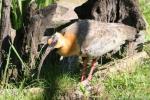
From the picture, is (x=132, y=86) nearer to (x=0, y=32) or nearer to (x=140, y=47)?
(x=140, y=47)

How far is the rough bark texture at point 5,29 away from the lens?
541 centimetres

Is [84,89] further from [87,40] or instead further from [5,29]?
[5,29]

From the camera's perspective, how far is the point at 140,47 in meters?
6.46

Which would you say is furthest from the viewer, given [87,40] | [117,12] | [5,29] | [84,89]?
[117,12]


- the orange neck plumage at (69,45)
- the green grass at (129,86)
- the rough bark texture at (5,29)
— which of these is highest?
the rough bark texture at (5,29)

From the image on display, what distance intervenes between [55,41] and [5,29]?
61 centimetres

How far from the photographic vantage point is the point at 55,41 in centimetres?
558

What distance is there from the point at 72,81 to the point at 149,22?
2255 millimetres

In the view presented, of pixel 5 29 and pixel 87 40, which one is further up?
pixel 5 29

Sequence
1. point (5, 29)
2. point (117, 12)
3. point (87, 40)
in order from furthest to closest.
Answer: point (117, 12) < point (87, 40) < point (5, 29)

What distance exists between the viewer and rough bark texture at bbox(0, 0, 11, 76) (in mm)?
5414

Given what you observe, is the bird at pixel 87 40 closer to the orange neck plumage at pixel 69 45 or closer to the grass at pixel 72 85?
the orange neck plumage at pixel 69 45

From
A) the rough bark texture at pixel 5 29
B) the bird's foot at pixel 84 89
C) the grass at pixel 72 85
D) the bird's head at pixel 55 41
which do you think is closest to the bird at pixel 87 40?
the bird's head at pixel 55 41

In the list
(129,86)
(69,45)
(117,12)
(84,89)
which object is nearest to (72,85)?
(84,89)
